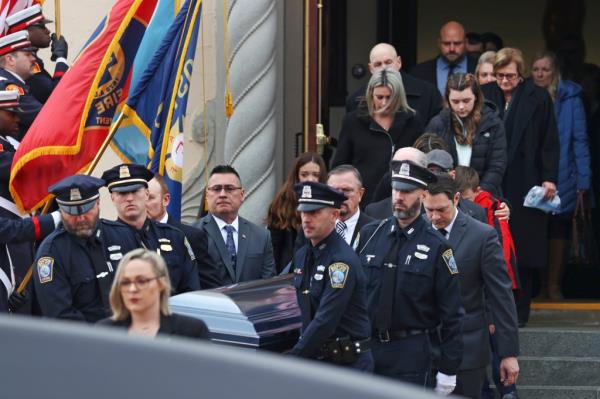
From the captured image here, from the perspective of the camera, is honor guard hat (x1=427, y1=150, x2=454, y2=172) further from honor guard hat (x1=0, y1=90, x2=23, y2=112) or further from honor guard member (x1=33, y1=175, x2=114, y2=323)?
honor guard hat (x1=0, y1=90, x2=23, y2=112)

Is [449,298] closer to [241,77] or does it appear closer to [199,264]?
[199,264]

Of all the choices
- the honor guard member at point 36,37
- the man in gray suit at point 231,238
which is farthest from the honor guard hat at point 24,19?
the man in gray suit at point 231,238

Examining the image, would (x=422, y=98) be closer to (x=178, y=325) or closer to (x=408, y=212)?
(x=408, y=212)

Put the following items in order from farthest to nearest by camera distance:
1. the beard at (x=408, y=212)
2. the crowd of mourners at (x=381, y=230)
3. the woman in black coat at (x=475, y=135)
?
the woman in black coat at (x=475, y=135)
the beard at (x=408, y=212)
the crowd of mourners at (x=381, y=230)

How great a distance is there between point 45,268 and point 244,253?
151 centimetres

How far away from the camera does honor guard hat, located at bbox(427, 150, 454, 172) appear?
6.57m

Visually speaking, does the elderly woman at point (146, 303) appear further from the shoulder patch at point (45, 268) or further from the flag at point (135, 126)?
the flag at point (135, 126)

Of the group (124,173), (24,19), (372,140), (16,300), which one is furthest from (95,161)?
(372,140)

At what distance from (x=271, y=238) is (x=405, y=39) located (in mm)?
4510

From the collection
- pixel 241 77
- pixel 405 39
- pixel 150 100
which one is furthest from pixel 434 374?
pixel 405 39

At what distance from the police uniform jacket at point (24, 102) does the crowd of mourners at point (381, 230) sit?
0.02 meters

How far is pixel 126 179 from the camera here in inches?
244

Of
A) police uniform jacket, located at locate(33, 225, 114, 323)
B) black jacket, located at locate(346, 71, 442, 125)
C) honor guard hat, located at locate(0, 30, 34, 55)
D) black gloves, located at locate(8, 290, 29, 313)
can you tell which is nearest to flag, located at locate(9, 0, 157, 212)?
honor guard hat, located at locate(0, 30, 34, 55)

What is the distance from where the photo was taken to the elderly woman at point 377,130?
7.52 metres
